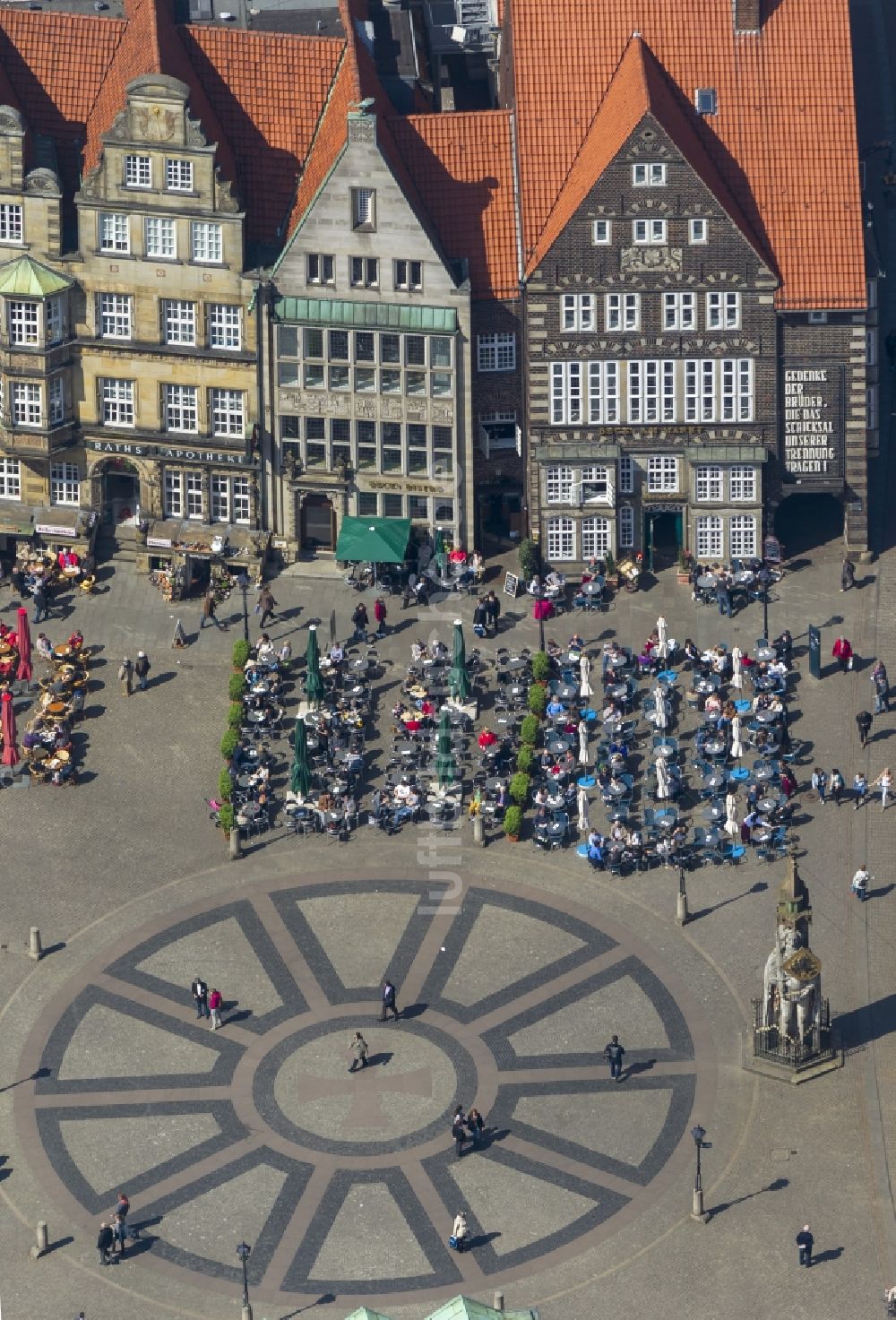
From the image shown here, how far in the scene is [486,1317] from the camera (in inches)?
6294

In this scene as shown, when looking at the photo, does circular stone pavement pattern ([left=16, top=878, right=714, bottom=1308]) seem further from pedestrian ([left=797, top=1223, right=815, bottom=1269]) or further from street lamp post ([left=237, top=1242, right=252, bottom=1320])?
pedestrian ([left=797, top=1223, right=815, bottom=1269])

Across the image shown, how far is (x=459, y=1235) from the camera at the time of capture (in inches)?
7249

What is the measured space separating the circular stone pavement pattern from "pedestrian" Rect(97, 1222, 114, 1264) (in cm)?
150

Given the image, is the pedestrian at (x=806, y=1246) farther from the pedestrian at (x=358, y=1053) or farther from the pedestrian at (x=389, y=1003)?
the pedestrian at (x=389, y=1003)

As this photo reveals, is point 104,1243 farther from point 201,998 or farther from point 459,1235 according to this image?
point 201,998

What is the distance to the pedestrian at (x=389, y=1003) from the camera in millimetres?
197375

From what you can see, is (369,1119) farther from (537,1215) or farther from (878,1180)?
(878,1180)

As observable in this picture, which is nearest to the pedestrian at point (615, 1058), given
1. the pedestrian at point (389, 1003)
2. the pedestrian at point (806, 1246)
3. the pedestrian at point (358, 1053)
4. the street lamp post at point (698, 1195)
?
the street lamp post at point (698, 1195)

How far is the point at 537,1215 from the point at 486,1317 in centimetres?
2660

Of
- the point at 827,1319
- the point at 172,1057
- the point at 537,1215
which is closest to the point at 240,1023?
the point at 172,1057

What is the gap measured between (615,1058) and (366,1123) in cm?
1065

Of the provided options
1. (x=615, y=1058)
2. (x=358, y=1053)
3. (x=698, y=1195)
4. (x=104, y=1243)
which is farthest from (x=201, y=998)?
(x=698, y=1195)

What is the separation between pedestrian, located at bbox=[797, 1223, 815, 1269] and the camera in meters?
182

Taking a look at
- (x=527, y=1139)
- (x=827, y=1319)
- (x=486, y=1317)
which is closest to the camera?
(x=486, y=1317)
